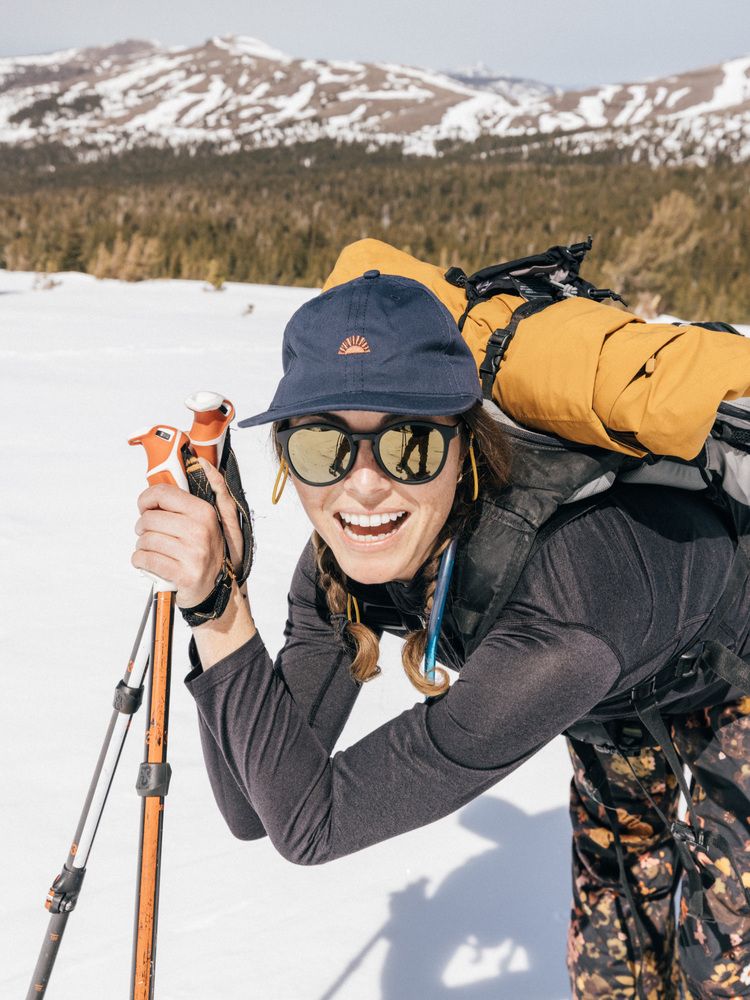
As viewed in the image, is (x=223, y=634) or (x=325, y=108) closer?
(x=223, y=634)

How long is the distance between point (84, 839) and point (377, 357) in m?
0.91

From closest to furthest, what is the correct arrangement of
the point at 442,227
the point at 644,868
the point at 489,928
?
the point at 644,868 → the point at 489,928 → the point at 442,227

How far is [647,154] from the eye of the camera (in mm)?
24734

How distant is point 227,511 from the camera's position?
1.23 m

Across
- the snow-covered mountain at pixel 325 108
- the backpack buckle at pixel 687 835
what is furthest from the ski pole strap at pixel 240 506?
the snow-covered mountain at pixel 325 108

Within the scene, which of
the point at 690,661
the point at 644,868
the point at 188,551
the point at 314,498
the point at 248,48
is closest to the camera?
the point at 188,551

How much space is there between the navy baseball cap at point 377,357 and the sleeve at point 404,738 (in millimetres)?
350

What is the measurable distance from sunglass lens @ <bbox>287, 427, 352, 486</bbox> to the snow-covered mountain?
30689 mm

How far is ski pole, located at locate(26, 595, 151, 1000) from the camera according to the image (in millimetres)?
1353

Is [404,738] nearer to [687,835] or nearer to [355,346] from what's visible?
[355,346]

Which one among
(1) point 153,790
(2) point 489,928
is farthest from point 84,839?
(2) point 489,928

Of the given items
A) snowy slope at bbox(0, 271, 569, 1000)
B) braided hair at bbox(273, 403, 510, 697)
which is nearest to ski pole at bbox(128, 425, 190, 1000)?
braided hair at bbox(273, 403, 510, 697)

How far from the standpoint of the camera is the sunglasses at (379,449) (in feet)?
4.03

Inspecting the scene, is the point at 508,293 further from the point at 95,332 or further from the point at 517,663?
the point at 95,332
